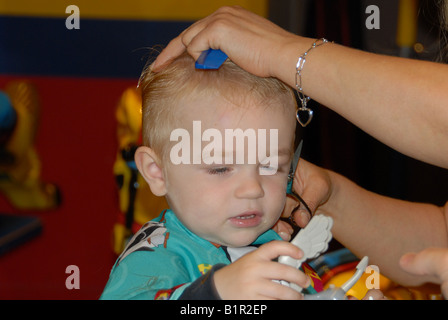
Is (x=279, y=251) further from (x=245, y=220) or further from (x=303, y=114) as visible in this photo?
(x=303, y=114)

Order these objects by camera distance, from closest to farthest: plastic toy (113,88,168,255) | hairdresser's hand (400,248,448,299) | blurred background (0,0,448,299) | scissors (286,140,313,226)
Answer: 1. hairdresser's hand (400,248,448,299)
2. scissors (286,140,313,226)
3. plastic toy (113,88,168,255)
4. blurred background (0,0,448,299)

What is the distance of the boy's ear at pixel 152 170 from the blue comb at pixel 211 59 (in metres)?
0.11

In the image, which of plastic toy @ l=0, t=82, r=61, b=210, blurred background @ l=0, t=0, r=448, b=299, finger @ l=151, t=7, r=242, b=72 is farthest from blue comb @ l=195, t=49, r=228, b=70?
plastic toy @ l=0, t=82, r=61, b=210

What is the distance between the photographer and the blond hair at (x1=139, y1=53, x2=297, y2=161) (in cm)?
59

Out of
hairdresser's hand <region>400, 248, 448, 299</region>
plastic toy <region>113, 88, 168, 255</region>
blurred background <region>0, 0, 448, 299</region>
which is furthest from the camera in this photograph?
blurred background <region>0, 0, 448, 299</region>

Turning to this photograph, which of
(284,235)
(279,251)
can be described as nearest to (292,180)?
(284,235)

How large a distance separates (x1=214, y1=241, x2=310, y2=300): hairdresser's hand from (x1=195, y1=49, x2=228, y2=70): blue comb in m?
0.21

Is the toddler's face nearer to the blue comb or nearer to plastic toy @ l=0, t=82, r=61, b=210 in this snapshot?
the blue comb

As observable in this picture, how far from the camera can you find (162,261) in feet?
1.82

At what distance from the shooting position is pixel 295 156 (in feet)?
2.07

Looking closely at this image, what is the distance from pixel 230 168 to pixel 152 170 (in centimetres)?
11

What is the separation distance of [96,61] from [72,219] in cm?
41

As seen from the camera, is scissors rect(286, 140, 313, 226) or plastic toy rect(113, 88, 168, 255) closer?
scissors rect(286, 140, 313, 226)
